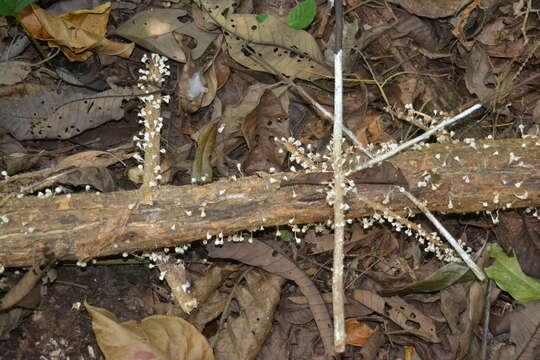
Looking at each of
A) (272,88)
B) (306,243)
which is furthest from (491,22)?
(306,243)

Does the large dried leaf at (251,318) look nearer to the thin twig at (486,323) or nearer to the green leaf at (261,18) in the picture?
the thin twig at (486,323)

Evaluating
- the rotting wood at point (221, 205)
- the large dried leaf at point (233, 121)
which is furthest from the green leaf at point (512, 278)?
the large dried leaf at point (233, 121)

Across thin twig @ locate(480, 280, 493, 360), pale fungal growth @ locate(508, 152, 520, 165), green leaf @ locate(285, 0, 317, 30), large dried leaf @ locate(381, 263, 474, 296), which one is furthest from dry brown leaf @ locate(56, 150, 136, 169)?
thin twig @ locate(480, 280, 493, 360)

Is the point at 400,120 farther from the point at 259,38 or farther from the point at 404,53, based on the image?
the point at 259,38

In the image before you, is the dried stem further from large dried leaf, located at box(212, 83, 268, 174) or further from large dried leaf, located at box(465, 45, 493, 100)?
large dried leaf, located at box(465, 45, 493, 100)

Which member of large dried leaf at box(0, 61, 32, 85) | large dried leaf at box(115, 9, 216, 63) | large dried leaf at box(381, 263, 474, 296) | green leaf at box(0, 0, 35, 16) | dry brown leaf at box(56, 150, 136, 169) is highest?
green leaf at box(0, 0, 35, 16)

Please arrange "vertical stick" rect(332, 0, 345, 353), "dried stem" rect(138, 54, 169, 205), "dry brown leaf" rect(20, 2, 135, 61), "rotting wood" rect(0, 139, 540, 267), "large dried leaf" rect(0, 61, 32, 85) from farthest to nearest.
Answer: "large dried leaf" rect(0, 61, 32, 85)
"dry brown leaf" rect(20, 2, 135, 61)
"dried stem" rect(138, 54, 169, 205)
"rotting wood" rect(0, 139, 540, 267)
"vertical stick" rect(332, 0, 345, 353)

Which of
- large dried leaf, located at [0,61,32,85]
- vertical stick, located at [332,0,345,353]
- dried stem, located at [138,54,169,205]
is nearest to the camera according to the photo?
vertical stick, located at [332,0,345,353]

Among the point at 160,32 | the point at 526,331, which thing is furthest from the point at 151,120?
the point at 526,331
